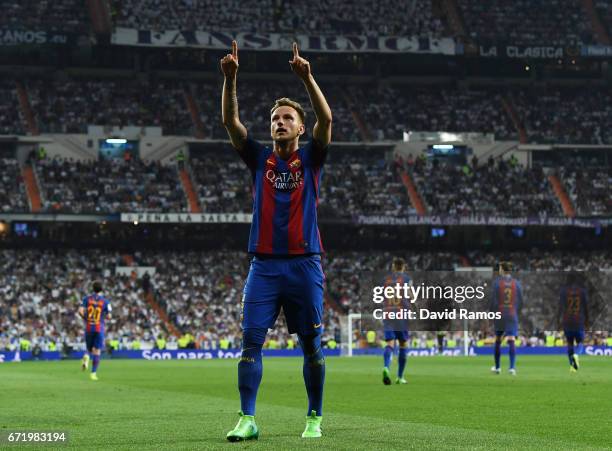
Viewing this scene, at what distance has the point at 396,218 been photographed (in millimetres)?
64000

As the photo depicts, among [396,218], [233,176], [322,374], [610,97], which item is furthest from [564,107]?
[322,374]

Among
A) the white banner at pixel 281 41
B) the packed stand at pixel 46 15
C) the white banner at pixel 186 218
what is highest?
the packed stand at pixel 46 15

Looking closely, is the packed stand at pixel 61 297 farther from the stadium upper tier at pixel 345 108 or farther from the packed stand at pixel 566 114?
the packed stand at pixel 566 114

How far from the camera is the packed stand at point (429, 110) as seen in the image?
7094 cm

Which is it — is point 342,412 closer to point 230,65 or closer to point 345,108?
point 230,65

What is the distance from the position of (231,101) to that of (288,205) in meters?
1.00

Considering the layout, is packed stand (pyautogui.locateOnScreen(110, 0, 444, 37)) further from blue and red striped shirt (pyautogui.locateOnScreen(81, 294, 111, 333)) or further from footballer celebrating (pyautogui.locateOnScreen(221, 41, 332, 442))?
footballer celebrating (pyautogui.locateOnScreen(221, 41, 332, 442))

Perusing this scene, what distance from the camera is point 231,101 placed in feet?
32.1

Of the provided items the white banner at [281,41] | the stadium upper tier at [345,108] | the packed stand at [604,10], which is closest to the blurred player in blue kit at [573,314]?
the white banner at [281,41]

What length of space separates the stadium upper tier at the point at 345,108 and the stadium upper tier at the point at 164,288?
8330 millimetres

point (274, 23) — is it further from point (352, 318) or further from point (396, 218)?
point (352, 318)

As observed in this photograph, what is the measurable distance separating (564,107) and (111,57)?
28.6 metres

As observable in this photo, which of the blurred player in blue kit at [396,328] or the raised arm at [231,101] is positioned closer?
the raised arm at [231,101]

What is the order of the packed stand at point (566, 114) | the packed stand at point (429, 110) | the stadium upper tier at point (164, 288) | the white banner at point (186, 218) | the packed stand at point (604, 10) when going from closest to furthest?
the stadium upper tier at point (164, 288), the white banner at point (186, 218), the packed stand at point (429, 110), the packed stand at point (566, 114), the packed stand at point (604, 10)
